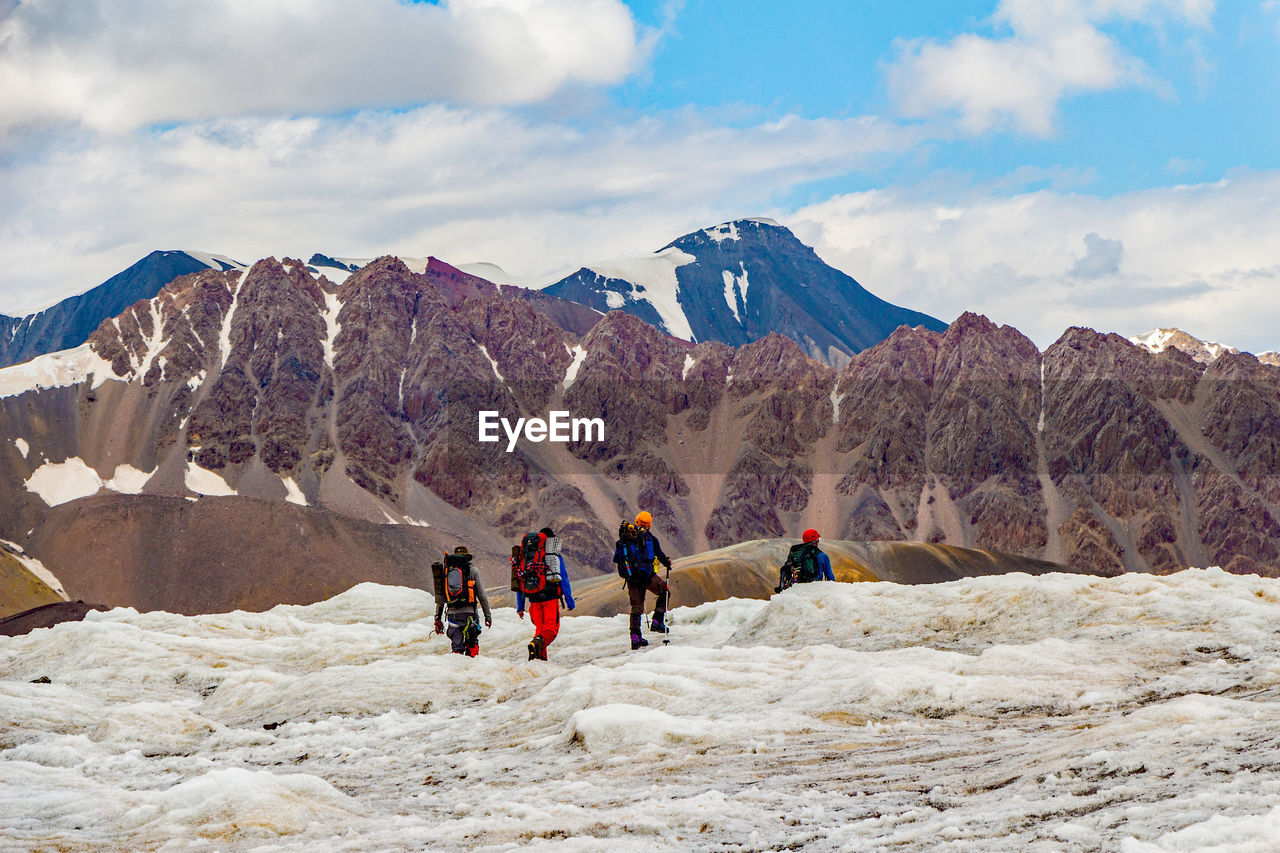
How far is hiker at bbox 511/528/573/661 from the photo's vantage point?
2383 cm

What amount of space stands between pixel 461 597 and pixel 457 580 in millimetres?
432

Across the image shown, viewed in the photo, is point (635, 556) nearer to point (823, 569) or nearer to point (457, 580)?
point (457, 580)

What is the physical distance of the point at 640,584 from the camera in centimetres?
2503

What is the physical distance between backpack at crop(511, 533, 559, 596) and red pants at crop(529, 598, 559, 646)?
0.65 meters

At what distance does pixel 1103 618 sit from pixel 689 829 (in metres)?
13.7

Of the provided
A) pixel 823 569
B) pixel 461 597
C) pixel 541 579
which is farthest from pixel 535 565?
pixel 823 569

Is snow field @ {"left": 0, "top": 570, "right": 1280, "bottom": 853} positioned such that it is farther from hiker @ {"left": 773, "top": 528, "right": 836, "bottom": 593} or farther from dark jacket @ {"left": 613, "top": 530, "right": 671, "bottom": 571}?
dark jacket @ {"left": 613, "top": 530, "right": 671, "bottom": 571}

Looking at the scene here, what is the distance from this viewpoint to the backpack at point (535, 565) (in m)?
23.8

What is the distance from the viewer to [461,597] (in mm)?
24344

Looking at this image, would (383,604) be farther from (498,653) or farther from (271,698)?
(271,698)

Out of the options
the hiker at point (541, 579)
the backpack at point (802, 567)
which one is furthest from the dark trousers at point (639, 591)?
the backpack at point (802, 567)

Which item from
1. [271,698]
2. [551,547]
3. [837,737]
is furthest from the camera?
[551,547]

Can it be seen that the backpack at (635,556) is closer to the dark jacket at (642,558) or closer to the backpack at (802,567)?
the dark jacket at (642,558)

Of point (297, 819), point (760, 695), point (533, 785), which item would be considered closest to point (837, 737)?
point (760, 695)
